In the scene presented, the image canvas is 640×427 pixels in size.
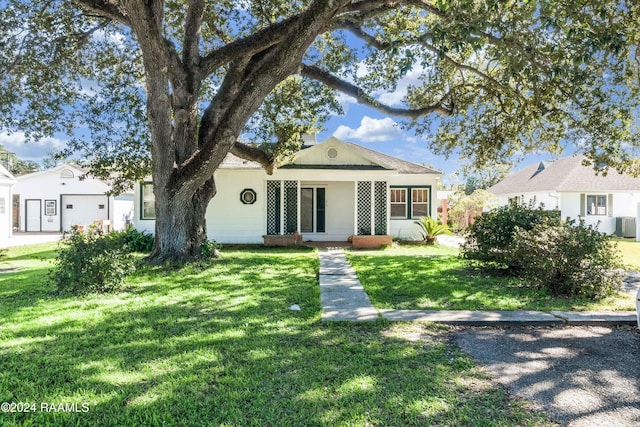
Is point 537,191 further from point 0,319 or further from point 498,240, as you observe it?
point 0,319

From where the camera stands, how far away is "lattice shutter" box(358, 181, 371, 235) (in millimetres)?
16328

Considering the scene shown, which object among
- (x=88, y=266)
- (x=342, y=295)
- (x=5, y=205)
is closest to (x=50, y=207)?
(x=5, y=205)

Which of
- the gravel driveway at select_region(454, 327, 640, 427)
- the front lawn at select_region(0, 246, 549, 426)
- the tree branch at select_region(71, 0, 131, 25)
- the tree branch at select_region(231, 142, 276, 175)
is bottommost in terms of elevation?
the gravel driveway at select_region(454, 327, 640, 427)

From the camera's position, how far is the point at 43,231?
82.1 feet

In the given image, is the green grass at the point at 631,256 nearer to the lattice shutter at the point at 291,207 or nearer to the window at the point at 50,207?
the lattice shutter at the point at 291,207

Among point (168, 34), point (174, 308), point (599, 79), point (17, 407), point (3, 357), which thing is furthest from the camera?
point (168, 34)

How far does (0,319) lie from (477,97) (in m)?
13.3

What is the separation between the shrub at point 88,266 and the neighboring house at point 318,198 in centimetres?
853

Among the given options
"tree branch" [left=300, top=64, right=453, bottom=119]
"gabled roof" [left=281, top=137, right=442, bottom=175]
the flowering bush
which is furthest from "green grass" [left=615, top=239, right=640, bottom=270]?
"gabled roof" [left=281, top=137, right=442, bottom=175]

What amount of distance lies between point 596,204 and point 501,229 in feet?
55.7

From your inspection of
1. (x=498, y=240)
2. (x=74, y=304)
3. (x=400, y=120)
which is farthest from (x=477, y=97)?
(x=74, y=304)

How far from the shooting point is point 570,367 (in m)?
3.66

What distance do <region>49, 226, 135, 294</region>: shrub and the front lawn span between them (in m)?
0.50

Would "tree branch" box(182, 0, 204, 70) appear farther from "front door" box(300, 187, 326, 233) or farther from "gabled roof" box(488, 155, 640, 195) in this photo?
"gabled roof" box(488, 155, 640, 195)
